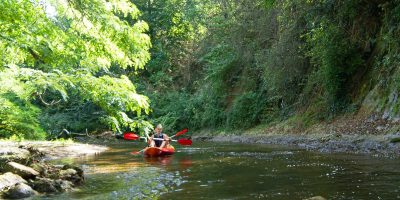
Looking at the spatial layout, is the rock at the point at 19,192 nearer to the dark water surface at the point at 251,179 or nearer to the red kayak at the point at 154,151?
the dark water surface at the point at 251,179

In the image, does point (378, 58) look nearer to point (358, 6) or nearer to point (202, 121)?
point (358, 6)

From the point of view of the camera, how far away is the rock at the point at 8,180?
25.5 ft

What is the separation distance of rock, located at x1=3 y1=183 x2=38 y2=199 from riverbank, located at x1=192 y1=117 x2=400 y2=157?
8455 mm

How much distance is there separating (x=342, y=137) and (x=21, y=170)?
1003 centimetres

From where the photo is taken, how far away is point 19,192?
7.29 m

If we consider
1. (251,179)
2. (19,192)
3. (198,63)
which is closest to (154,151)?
(251,179)

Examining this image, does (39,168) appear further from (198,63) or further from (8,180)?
(198,63)

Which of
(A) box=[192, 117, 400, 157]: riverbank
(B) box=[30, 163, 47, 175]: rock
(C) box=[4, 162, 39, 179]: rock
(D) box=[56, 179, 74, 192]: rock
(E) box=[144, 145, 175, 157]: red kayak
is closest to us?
(D) box=[56, 179, 74, 192]: rock

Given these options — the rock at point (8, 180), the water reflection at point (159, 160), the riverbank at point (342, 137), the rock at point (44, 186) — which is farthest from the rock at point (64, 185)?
the riverbank at point (342, 137)

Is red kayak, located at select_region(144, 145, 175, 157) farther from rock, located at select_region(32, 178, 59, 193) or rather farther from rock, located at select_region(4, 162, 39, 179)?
rock, located at select_region(32, 178, 59, 193)

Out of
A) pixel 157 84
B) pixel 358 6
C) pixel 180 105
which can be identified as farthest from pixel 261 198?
pixel 157 84

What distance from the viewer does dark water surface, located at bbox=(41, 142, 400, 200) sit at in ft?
22.9

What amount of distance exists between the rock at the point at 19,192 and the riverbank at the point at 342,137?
8.45 m

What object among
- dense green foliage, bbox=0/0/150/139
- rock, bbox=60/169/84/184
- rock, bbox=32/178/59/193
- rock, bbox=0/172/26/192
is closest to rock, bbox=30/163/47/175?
rock, bbox=60/169/84/184
